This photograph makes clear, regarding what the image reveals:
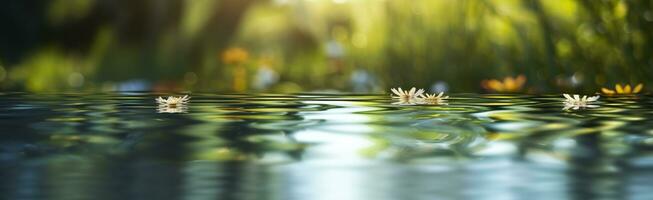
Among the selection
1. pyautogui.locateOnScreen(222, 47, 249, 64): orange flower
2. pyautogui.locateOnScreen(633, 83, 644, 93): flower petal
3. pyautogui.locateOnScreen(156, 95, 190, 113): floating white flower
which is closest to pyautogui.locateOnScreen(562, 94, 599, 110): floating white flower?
pyautogui.locateOnScreen(633, 83, 644, 93): flower petal

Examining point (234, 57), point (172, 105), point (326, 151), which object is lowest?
point (326, 151)

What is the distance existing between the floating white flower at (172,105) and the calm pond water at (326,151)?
10 centimetres

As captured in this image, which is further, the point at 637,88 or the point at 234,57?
the point at 234,57

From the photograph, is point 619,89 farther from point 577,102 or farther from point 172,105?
point 172,105

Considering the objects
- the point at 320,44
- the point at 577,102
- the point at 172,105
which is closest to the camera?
the point at 172,105

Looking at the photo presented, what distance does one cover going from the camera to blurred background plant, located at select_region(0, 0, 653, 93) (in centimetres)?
791

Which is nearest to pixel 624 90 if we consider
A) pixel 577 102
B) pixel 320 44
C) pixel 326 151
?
pixel 577 102

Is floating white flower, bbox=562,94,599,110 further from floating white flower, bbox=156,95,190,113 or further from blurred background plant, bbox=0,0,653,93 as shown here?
floating white flower, bbox=156,95,190,113

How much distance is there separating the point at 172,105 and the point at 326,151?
2.66 meters

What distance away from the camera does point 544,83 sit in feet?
26.0

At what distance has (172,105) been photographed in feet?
20.6

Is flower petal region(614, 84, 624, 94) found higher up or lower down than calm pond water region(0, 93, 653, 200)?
higher up

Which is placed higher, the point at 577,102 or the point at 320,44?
the point at 320,44

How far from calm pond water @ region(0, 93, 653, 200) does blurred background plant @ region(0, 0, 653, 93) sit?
1636 millimetres
